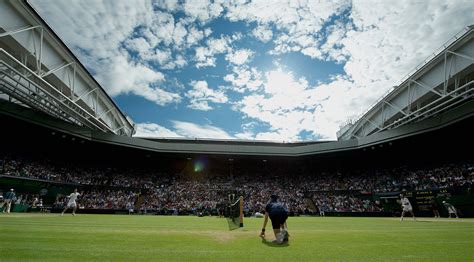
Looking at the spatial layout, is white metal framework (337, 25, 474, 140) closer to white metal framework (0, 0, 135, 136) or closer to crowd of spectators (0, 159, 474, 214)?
crowd of spectators (0, 159, 474, 214)

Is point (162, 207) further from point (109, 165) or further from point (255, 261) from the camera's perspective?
point (255, 261)

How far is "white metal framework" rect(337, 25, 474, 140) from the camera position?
68.6 ft

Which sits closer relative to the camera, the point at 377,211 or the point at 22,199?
the point at 22,199

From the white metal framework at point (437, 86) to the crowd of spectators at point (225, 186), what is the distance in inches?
339

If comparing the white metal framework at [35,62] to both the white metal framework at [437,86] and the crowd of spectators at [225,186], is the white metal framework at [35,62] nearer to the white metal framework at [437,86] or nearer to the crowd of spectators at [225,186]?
the crowd of spectators at [225,186]

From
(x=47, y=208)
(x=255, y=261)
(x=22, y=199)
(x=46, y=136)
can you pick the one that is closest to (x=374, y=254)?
(x=255, y=261)

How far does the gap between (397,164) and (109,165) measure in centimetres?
4569

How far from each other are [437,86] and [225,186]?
3187 cm

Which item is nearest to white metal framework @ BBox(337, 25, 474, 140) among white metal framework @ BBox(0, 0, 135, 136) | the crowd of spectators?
the crowd of spectators

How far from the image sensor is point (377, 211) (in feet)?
117

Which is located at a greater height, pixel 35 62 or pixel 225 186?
pixel 35 62

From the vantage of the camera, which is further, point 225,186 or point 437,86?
point 225,186

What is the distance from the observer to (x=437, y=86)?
950 inches

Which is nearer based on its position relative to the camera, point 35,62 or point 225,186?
point 35,62
